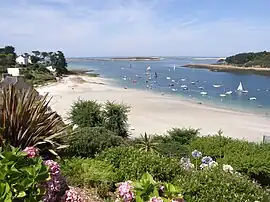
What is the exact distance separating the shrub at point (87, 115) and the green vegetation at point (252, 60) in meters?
122

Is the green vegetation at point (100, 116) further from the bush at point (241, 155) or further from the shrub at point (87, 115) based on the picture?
the bush at point (241, 155)

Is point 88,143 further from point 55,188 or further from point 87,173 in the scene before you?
point 55,188

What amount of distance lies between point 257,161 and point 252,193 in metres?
6.16

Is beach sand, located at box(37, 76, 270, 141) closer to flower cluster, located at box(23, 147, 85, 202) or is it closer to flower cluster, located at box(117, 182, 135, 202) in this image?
flower cluster, located at box(23, 147, 85, 202)

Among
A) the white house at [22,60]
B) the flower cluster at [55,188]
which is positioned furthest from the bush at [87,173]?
the white house at [22,60]

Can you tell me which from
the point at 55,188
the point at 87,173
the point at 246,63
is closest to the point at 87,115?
the point at 87,173

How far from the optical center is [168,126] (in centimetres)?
2873

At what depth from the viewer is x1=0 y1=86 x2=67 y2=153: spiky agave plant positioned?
594 cm

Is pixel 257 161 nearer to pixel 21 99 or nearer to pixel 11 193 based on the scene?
pixel 21 99

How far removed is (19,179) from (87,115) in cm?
1496

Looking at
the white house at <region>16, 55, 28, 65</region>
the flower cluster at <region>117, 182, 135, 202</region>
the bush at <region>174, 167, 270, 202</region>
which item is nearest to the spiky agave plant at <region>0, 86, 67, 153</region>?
the bush at <region>174, 167, 270, 202</region>

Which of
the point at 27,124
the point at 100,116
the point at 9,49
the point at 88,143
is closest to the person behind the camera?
the point at 27,124

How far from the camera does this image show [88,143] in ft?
24.5

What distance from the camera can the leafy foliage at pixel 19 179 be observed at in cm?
264
